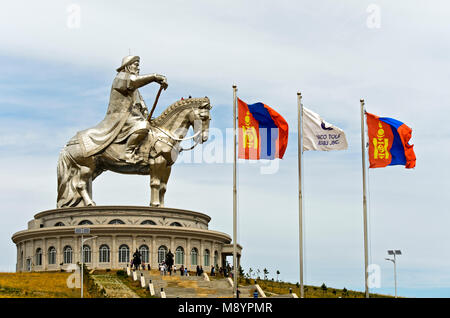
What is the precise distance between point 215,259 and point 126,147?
1089 centimetres

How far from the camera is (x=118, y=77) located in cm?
Result: 6272

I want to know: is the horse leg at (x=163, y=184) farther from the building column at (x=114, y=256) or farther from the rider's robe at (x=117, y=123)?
the building column at (x=114, y=256)

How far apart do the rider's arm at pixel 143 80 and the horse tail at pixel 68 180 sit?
6874 mm

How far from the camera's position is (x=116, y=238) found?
203 feet

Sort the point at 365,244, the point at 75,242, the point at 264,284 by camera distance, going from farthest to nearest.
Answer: the point at 75,242
the point at 264,284
the point at 365,244

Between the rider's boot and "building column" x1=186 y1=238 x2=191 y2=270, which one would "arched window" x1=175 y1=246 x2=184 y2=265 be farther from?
the rider's boot

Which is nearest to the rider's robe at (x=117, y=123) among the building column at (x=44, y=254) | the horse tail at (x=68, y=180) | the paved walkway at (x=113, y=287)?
the horse tail at (x=68, y=180)

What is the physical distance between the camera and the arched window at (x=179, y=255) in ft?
208

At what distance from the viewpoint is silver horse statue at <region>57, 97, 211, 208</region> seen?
62.8m

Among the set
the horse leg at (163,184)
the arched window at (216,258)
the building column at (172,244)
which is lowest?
the arched window at (216,258)

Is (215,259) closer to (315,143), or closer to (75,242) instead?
(75,242)

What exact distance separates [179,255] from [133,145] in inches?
334
